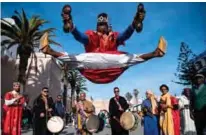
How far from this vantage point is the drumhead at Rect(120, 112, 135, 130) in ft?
22.9

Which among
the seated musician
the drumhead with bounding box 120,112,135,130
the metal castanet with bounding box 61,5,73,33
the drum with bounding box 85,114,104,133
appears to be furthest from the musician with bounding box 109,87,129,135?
the metal castanet with bounding box 61,5,73,33

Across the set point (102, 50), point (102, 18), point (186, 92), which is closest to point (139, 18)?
point (102, 18)

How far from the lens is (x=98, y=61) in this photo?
6980mm

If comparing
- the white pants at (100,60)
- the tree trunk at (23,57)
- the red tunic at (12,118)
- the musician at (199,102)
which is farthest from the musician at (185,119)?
the tree trunk at (23,57)

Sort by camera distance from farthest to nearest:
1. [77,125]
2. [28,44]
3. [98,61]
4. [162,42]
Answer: [28,44] → [77,125] → [98,61] → [162,42]

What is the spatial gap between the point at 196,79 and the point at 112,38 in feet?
5.59

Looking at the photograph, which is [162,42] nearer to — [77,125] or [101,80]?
[101,80]

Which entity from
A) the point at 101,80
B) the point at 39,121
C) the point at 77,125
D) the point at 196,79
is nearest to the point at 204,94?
the point at 196,79

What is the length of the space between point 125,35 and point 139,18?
60cm

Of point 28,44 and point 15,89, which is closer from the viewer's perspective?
point 15,89

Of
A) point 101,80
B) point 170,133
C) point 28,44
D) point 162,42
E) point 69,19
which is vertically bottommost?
point 170,133

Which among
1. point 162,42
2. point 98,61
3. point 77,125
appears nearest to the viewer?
point 162,42

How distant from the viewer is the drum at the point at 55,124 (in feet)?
22.7

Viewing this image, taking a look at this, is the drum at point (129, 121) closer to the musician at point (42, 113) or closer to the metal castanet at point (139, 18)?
the musician at point (42, 113)
